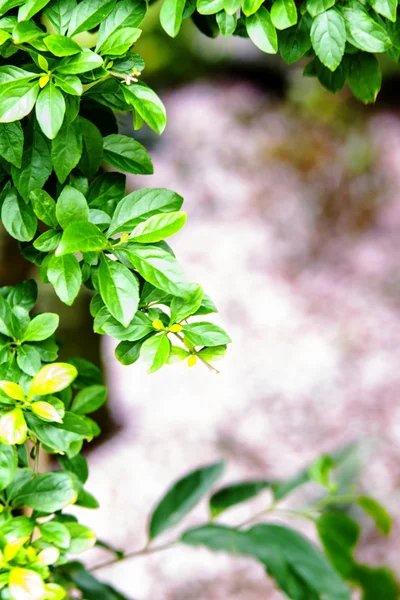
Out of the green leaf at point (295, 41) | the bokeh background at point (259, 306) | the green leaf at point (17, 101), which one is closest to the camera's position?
the green leaf at point (17, 101)

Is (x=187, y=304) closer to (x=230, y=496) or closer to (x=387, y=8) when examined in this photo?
(x=387, y=8)

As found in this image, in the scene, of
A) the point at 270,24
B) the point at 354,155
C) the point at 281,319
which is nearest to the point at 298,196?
the point at 354,155

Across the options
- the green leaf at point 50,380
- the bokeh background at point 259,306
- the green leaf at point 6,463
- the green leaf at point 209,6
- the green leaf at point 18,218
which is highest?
the green leaf at point 209,6

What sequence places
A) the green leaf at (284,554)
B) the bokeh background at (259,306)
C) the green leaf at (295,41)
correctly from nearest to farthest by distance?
1. the green leaf at (295,41)
2. the green leaf at (284,554)
3. the bokeh background at (259,306)

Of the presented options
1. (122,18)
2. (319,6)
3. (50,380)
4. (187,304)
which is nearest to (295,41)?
(319,6)

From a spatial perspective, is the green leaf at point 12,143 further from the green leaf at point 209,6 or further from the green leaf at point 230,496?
the green leaf at point 230,496

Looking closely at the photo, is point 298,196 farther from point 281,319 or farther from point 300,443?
point 300,443

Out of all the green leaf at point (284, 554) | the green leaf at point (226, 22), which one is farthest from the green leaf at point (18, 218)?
the green leaf at point (284, 554)
